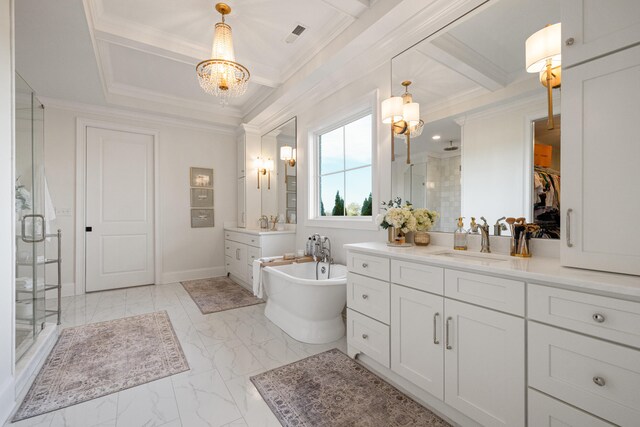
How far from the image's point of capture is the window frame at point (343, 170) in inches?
106

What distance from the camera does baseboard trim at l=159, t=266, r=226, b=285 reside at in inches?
181

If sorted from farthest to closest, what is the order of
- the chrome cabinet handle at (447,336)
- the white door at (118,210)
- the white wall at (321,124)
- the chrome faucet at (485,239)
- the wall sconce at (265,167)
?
1. the wall sconce at (265,167)
2. the white door at (118,210)
3. the white wall at (321,124)
4. the chrome faucet at (485,239)
5. the chrome cabinet handle at (447,336)

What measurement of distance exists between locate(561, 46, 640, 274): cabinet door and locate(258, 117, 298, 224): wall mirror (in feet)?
9.88

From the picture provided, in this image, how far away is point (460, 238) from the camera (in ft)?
6.34

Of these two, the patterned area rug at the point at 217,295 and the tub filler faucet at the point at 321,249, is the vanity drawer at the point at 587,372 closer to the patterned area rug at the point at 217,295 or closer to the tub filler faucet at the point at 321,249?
the tub filler faucet at the point at 321,249

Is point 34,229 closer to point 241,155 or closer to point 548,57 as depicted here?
point 241,155

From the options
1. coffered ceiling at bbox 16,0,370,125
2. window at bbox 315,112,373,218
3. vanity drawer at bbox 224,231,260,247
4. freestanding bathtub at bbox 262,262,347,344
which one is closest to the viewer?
coffered ceiling at bbox 16,0,370,125

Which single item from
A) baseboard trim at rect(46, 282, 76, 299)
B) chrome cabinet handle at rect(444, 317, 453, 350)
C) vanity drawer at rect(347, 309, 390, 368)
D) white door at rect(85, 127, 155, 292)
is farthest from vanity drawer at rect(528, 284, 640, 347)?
baseboard trim at rect(46, 282, 76, 299)

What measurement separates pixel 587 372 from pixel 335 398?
4.20 ft

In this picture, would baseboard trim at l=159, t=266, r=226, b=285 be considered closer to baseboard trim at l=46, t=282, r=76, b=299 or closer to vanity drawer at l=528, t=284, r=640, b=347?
baseboard trim at l=46, t=282, r=76, b=299

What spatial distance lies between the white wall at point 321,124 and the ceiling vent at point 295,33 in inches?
27.0

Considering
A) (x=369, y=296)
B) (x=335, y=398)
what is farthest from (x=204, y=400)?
(x=369, y=296)

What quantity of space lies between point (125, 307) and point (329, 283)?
108 inches

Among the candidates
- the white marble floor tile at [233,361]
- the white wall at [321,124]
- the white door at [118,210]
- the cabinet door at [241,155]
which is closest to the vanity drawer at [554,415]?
the white wall at [321,124]
